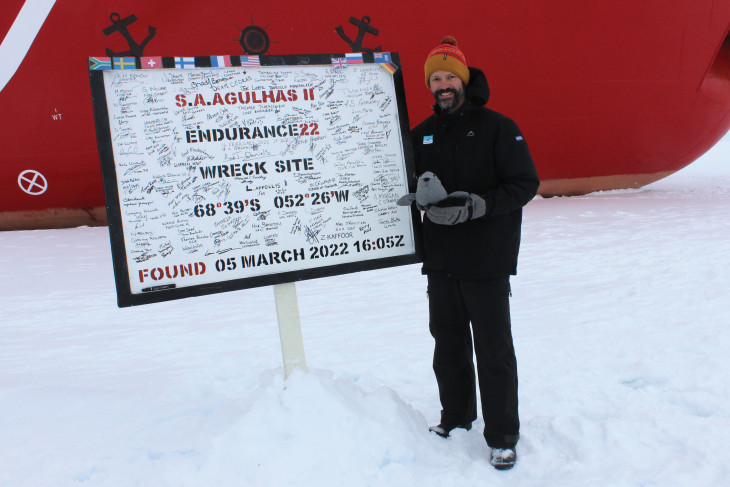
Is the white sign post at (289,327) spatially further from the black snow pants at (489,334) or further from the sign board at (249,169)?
the black snow pants at (489,334)

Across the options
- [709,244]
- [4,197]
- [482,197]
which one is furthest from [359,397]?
[4,197]

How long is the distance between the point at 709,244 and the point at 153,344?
4.21 metres

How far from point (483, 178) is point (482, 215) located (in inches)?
6.3

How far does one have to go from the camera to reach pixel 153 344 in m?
3.17

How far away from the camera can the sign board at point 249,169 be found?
1863 millimetres

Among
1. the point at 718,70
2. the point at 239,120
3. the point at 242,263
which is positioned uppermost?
the point at 718,70

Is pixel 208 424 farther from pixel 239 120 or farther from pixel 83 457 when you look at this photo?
pixel 239 120

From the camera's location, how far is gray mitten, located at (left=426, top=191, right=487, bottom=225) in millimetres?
1806

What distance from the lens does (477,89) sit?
1913 mm

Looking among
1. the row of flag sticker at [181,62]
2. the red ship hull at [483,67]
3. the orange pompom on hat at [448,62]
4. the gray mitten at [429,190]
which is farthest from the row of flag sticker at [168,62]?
the red ship hull at [483,67]

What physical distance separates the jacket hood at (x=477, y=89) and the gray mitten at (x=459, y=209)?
318 millimetres

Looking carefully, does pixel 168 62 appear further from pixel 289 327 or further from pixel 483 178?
pixel 483 178

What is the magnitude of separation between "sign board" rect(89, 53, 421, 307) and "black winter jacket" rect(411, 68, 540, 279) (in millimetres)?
226

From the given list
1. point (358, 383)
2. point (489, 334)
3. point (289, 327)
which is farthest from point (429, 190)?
point (358, 383)
